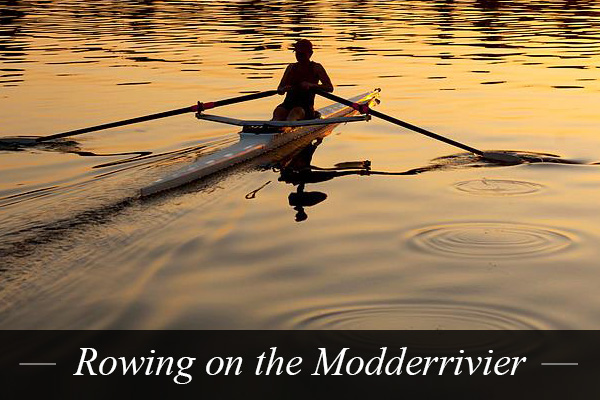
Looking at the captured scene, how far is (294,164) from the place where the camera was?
49.5ft

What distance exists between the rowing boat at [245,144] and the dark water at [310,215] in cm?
23

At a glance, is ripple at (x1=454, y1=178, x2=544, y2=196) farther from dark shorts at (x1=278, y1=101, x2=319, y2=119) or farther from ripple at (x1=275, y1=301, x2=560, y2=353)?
ripple at (x1=275, y1=301, x2=560, y2=353)

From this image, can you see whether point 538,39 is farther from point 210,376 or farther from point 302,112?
point 210,376

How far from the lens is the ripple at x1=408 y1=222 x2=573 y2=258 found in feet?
31.9

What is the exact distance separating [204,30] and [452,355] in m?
41.1

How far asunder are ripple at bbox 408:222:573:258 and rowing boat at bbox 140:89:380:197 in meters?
3.48

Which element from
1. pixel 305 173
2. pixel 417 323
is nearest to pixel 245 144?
pixel 305 173

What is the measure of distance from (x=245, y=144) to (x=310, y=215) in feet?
12.1

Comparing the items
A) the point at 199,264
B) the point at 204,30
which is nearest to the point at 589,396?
the point at 199,264

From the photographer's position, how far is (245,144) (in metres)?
14.9

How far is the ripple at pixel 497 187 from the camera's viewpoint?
1279 centimetres

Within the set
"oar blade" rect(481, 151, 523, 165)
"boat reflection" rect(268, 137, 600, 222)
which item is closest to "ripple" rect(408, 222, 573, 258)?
"boat reflection" rect(268, 137, 600, 222)

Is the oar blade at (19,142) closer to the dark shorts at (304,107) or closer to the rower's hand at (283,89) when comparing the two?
the rower's hand at (283,89)

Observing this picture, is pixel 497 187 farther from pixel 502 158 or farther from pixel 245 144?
pixel 245 144
